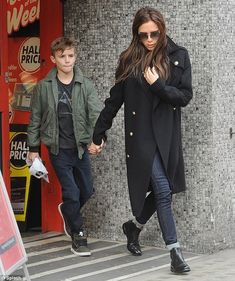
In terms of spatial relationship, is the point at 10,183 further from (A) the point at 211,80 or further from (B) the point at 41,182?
(A) the point at 211,80

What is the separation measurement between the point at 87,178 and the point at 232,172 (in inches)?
50.0

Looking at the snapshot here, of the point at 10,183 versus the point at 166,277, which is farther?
the point at 10,183

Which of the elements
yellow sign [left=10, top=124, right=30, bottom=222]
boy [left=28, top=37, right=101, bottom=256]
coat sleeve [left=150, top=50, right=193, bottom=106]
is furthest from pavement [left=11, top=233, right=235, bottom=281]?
coat sleeve [left=150, top=50, right=193, bottom=106]

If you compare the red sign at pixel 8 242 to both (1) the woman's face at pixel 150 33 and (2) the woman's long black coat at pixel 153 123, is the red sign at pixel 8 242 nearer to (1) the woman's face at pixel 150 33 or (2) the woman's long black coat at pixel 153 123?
(2) the woman's long black coat at pixel 153 123

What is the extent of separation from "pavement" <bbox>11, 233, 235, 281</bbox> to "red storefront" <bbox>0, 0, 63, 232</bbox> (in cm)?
48

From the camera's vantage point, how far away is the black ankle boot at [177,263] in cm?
599

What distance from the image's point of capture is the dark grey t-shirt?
6.66 m

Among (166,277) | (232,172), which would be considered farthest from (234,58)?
(166,277)

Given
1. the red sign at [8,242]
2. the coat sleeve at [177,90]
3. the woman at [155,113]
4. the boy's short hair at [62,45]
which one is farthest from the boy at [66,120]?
the red sign at [8,242]

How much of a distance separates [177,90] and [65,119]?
1.11 meters

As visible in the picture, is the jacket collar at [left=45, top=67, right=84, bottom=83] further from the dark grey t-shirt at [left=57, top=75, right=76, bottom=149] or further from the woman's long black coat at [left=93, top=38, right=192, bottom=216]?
the woman's long black coat at [left=93, top=38, right=192, bottom=216]

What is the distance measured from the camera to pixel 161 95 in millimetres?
5969

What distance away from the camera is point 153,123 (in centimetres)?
608

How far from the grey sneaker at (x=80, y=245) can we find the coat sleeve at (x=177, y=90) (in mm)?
1478
